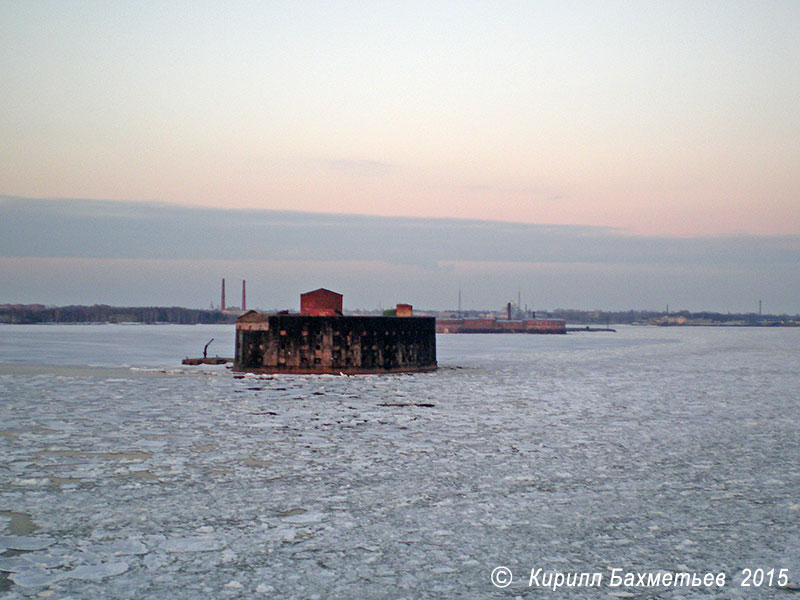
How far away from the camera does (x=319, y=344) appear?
1841 centimetres

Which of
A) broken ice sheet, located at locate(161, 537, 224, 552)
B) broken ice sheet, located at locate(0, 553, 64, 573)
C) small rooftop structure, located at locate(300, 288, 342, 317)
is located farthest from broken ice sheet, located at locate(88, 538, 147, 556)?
small rooftop structure, located at locate(300, 288, 342, 317)

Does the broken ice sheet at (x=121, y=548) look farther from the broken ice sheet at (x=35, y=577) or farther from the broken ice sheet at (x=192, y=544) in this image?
the broken ice sheet at (x=35, y=577)

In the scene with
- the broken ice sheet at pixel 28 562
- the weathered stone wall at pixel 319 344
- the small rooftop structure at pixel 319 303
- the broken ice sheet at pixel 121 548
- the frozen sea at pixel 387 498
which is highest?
the small rooftop structure at pixel 319 303

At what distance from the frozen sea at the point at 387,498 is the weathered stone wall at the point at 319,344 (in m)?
→ 5.99

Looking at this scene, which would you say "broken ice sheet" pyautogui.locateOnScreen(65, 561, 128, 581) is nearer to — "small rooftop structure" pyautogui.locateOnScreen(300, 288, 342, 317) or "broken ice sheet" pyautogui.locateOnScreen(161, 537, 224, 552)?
"broken ice sheet" pyautogui.locateOnScreen(161, 537, 224, 552)

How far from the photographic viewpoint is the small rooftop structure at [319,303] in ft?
→ 65.6

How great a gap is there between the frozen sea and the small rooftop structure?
303 inches

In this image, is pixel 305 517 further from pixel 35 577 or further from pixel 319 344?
pixel 319 344

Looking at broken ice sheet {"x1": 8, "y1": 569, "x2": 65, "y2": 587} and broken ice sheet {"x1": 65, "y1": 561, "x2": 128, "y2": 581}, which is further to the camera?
broken ice sheet {"x1": 65, "y1": 561, "x2": 128, "y2": 581}

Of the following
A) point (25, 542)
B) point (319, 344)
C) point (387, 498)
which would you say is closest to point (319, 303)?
point (319, 344)

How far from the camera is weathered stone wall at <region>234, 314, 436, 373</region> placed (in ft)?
60.4

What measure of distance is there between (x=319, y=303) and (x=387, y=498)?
14.6m

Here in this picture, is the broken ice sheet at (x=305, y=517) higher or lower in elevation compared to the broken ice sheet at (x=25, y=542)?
lower

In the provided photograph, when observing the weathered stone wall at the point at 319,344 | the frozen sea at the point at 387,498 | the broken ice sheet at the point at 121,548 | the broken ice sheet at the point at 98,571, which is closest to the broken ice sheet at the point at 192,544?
the frozen sea at the point at 387,498
